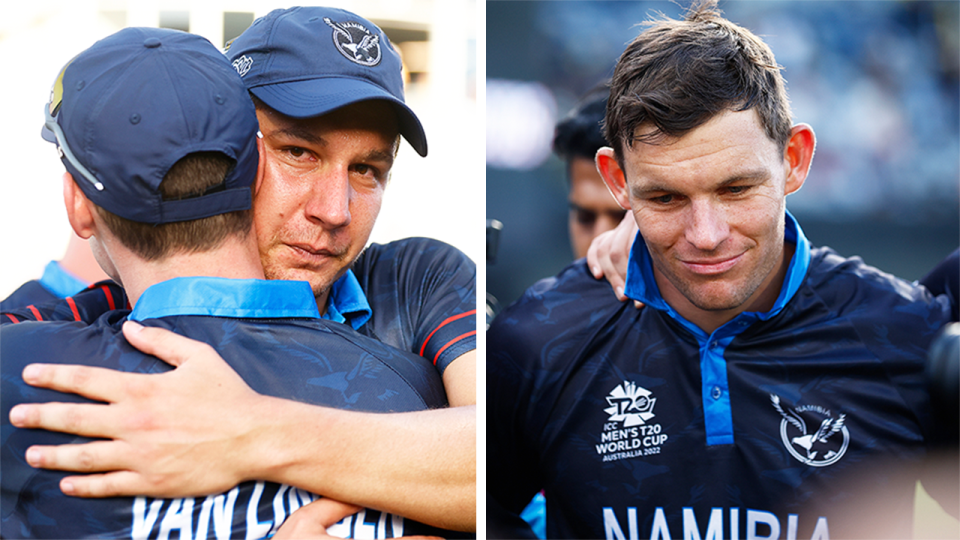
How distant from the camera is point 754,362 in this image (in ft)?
4.69

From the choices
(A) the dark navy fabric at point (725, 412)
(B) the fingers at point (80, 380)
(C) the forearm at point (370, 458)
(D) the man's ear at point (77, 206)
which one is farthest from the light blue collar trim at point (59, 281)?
(A) the dark navy fabric at point (725, 412)

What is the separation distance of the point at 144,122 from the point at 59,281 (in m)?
0.69

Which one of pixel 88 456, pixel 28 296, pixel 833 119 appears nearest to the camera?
pixel 88 456

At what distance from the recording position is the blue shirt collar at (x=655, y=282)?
4.80 feet

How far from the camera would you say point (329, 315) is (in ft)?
3.99

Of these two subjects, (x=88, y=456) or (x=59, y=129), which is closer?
(x=88, y=456)

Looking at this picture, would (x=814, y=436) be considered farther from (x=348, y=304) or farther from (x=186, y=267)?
(x=186, y=267)

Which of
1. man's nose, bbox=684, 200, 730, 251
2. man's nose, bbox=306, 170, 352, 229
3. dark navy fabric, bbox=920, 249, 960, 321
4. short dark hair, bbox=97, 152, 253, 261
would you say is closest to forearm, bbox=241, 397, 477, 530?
short dark hair, bbox=97, 152, 253, 261

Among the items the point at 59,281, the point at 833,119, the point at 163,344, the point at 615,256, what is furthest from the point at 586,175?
the point at 833,119

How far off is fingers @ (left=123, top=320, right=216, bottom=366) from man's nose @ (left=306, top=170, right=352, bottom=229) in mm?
334

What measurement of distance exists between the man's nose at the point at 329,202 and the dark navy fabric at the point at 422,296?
0.20 meters

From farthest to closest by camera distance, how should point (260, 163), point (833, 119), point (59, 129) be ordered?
1. point (833, 119)
2. point (260, 163)
3. point (59, 129)

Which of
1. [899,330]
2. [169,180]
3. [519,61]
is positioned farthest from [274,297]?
[519,61]

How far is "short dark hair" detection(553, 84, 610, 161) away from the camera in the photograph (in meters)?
2.30
